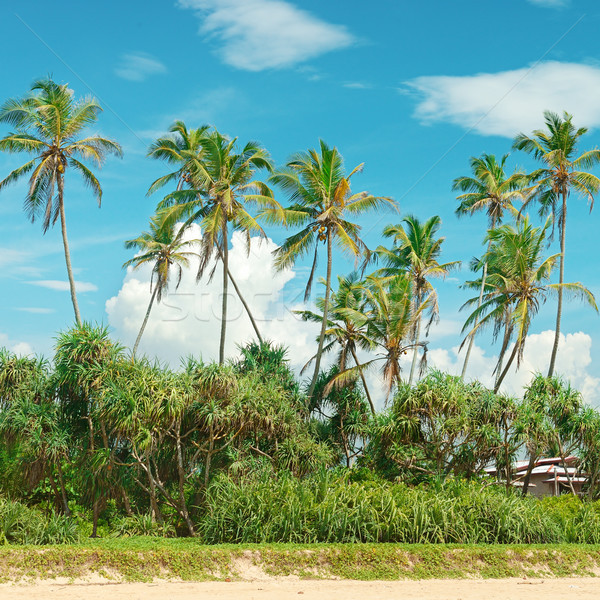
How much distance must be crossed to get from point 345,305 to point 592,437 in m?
11.3

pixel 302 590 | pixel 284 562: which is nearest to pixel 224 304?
pixel 284 562

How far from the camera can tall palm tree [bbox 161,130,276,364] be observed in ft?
79.5

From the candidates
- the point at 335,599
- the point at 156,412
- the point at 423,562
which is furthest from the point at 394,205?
the point at 335,599

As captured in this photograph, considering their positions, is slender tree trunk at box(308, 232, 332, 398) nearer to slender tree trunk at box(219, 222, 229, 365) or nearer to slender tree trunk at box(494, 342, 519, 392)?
slender tree trunk at box(219, 222, 229, 365)

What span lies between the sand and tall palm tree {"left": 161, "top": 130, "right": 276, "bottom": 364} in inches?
519

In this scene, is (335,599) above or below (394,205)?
below

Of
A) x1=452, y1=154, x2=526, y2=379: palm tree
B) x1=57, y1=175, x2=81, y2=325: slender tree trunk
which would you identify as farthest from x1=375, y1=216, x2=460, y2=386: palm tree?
x1=57, y1=175, x2=81, y2=325: slender tree trunk

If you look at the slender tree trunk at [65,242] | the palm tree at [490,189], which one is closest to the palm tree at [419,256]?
the palm tree at [490,189]

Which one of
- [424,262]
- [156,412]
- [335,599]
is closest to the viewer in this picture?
[335,599]

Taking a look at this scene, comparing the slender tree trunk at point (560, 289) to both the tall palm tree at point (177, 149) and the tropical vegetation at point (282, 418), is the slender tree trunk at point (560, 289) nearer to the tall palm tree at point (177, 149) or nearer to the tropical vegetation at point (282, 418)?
the tropical vegetation at point (282, 418)

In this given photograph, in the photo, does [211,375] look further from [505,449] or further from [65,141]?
[65,141]

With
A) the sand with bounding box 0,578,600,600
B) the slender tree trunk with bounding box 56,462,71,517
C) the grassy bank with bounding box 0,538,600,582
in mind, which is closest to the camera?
the sand with bounding box 0,578,600,600

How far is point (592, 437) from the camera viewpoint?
2059 centimetres

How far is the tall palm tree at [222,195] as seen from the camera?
2423cm
